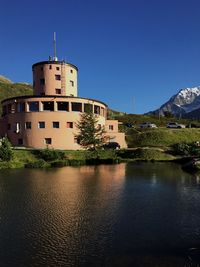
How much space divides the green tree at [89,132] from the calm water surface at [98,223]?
123ft

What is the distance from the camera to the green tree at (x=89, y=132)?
7956cm

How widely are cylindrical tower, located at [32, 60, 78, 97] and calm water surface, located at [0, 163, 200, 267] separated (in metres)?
51.7

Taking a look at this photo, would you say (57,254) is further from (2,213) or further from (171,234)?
(2,213)

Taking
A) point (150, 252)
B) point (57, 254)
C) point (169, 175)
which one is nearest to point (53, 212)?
point (57, 254)

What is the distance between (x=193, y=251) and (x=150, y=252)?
2098 millimetres

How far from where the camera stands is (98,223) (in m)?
23.5

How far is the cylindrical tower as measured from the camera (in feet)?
297

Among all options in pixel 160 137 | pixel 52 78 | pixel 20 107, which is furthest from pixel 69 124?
pixel 160 137

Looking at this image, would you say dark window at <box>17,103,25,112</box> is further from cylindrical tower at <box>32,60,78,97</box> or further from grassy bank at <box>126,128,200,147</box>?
grassy bank at <box>126,128,200,147</box>

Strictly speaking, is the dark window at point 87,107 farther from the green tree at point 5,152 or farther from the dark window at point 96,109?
the green tree at point 5,152

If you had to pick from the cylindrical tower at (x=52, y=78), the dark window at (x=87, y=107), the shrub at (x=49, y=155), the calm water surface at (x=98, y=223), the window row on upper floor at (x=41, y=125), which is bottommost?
the calm water surface at (x=98, y=223)

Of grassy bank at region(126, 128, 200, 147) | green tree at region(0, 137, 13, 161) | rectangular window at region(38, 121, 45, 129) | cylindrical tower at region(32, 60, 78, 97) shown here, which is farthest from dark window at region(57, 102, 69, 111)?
grassy bank at region(126, 128, 200, 147)

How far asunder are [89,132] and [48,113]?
1069cm

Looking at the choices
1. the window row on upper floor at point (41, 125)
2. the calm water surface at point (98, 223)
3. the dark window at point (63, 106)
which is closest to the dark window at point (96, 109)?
the dark window at point (63, 106)
